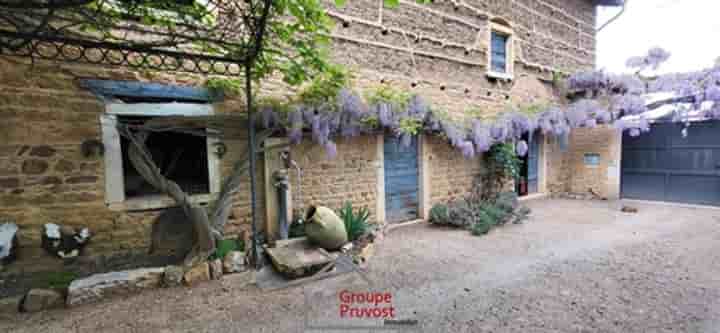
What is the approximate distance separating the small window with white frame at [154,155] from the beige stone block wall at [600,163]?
7.66 m

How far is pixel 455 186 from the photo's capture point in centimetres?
522

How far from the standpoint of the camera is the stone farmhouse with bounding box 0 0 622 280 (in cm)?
261

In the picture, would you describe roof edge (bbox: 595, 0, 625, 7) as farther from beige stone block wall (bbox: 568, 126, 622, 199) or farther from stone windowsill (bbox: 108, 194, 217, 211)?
stone windowsill (bbox: 108, 194, 217, 211)

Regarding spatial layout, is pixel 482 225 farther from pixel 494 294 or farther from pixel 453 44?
pixel 453 44

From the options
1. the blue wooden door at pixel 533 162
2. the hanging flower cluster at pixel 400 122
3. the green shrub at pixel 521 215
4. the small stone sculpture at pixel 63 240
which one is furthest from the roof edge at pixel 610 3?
the small stone sculpture at pixel 63 240

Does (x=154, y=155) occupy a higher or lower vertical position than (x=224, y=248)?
higher

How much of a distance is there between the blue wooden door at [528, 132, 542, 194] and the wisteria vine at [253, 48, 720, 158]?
606 millimetres

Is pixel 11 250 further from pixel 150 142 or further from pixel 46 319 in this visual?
pixel 150 142

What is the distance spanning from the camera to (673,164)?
19.1ft

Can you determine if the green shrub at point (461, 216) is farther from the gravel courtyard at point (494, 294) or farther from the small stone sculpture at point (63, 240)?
the small stone sculpture at point (63, 240)

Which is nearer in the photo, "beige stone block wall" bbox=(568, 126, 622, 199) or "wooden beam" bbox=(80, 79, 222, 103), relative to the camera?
"wooden beam" bbox=(80, 79, 222, 103)

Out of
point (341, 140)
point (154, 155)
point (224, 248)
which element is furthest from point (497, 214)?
point (154, 155)

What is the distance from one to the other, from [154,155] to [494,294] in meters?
4.24

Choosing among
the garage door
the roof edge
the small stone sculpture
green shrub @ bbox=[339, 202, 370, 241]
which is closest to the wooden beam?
the small stone sculpture
